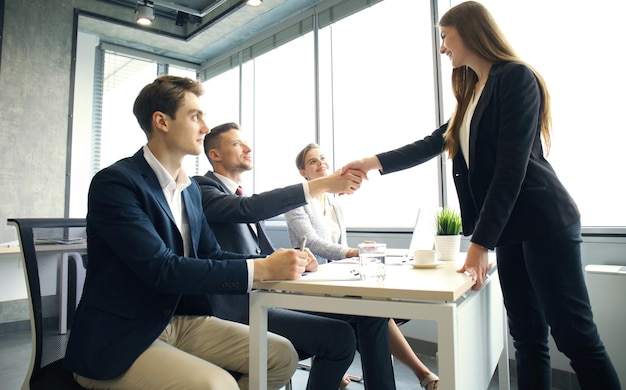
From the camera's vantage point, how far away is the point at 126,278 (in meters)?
1.12

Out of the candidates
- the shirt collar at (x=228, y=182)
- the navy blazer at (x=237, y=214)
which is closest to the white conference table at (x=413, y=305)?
the navy blazer at (x=237, y=214)

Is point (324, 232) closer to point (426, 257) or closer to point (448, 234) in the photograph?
point (448, 234)

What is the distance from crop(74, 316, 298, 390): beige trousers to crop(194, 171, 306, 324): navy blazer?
16 centimetres

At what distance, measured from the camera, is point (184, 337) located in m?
1.31

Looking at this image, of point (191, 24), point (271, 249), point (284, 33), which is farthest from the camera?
point (191, 24)

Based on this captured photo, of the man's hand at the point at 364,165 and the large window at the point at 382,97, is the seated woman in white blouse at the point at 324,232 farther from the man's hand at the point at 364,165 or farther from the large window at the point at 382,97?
the large window at the point at 382,97

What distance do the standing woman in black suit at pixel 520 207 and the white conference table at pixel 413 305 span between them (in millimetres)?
148

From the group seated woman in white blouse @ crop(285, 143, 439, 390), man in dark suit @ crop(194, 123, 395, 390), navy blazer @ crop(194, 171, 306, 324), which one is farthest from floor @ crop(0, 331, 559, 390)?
navy blazer @ crop(194, 171, 306, 324)

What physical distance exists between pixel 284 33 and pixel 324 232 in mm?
2925

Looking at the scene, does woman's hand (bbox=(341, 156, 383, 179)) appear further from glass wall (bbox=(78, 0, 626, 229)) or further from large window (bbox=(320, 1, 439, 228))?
large window (bbox=(320, 1, 439, 228))

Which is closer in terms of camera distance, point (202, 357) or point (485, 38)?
point (202, 357)

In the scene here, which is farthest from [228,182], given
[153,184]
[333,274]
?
[333,274]

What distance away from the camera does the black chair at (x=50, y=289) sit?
3.63ft

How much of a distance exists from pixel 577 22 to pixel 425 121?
3.77ft
